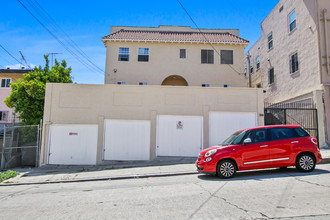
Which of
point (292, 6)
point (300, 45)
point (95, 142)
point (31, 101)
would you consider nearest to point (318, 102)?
point (300, 45)

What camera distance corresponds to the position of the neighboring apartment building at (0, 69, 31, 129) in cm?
2872

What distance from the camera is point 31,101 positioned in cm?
1842

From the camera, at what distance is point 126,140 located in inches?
550

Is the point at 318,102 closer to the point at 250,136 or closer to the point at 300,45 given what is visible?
the point at 300,45

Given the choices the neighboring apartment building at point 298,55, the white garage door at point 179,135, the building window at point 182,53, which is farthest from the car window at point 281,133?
the building window at point 182,53

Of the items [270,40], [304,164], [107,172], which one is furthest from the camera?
[270,40]

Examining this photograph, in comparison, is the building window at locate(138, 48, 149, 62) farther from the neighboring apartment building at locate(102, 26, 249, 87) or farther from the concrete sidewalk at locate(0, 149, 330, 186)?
the concrete sidewalk at locate(0, 149, 330, 186)

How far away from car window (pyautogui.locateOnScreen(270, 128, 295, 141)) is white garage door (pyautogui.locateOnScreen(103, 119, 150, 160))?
705 centimetres

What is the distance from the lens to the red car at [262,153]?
8.26 meters

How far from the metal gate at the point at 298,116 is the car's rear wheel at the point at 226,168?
7.37m

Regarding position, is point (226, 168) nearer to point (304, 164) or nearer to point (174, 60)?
point (304, 164)

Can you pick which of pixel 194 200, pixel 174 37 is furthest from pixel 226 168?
pixel 174 37

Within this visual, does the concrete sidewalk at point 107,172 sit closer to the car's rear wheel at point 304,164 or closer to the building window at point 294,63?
the car's rear wheel at point 304,164

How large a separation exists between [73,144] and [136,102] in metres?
4.22
